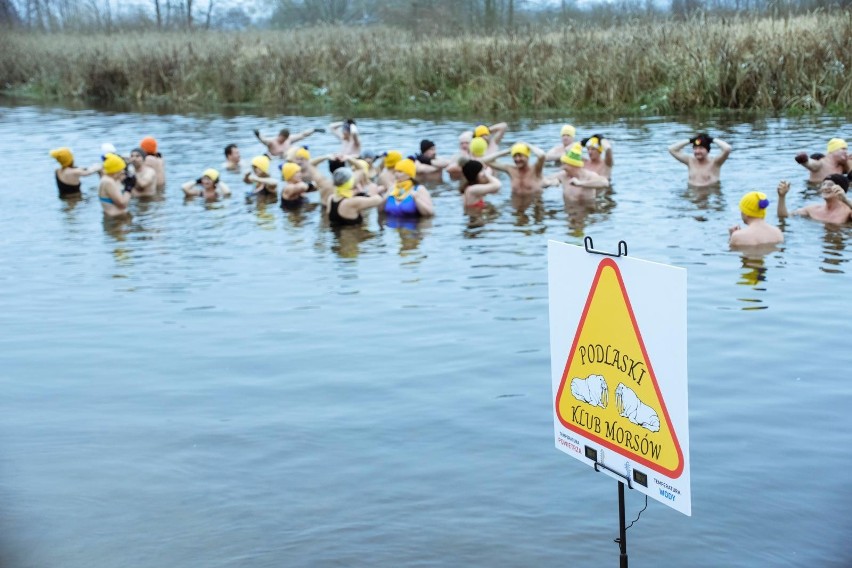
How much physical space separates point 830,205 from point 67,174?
11.5 m

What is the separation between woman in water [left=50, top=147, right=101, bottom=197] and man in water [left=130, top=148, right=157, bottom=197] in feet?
2.99

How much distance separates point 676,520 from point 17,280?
28.8 ft

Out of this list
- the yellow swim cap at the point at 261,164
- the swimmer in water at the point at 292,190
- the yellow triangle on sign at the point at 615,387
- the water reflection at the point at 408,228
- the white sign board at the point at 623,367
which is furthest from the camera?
the yellow swim cap at the point at 261,164

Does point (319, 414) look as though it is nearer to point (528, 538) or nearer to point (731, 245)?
point (528, 538)

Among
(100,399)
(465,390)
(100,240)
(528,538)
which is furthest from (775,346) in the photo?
(100,240)

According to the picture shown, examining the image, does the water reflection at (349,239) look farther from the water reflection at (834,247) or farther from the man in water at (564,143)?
the water reflection at (834,247)

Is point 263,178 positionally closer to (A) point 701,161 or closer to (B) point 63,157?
(B) point 63,157

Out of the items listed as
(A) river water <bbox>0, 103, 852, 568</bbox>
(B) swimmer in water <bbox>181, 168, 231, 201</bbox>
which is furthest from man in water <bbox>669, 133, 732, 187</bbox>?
(B) swimmer in water <bbox>181, 168, 231, 201</bbox>

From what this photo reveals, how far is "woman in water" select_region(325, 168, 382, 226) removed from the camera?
47.6ft

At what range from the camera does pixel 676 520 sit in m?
6.11

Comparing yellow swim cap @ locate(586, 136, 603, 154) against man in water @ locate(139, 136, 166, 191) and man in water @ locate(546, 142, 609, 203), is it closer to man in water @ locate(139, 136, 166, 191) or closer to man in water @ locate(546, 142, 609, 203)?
man in water @ locate(546, 142, 609, 203)

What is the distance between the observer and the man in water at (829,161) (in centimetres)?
1480

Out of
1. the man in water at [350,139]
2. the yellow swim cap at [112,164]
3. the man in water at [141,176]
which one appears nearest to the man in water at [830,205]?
the man in water at [350,139]

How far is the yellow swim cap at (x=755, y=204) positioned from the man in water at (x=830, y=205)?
788 millimetres
